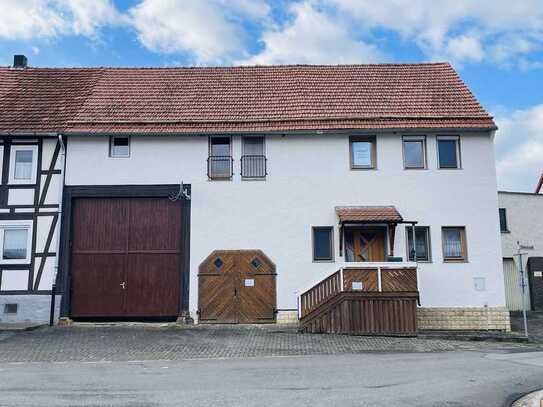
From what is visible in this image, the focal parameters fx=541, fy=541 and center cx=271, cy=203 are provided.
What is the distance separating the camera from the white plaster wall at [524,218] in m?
23.6

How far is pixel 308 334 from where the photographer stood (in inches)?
595

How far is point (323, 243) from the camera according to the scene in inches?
687

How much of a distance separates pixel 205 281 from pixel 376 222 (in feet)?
18.6

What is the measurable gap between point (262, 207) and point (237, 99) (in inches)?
173

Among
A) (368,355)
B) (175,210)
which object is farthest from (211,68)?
(368,355)

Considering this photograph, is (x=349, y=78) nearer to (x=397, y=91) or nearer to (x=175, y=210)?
(x=397, y=91)

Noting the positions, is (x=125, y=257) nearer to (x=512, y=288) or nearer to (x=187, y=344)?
(x=187, y=344)

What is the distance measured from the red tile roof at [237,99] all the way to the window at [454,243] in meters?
3.40

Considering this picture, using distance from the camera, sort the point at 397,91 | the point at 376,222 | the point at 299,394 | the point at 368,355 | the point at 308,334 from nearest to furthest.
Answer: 1. the point at 299,394
2. the point at 368,355
3. the point at 308,334
4. the point at 376,222
5. the point at 397,91

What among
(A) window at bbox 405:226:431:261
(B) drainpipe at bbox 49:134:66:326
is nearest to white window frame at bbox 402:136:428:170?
(A) window at bbox 405:226:431:261

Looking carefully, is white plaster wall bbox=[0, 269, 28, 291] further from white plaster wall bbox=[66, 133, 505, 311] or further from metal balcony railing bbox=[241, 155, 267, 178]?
metal balcony railing bbox=[241, 155, 267, 178]

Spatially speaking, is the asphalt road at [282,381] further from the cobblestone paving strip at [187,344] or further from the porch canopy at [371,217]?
the porch canopy at [371,217]

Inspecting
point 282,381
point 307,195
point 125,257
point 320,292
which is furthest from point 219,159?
point 282,381

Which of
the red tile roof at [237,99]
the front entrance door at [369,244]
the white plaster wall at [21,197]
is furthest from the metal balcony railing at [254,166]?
the white plaster wall at [21,197]
